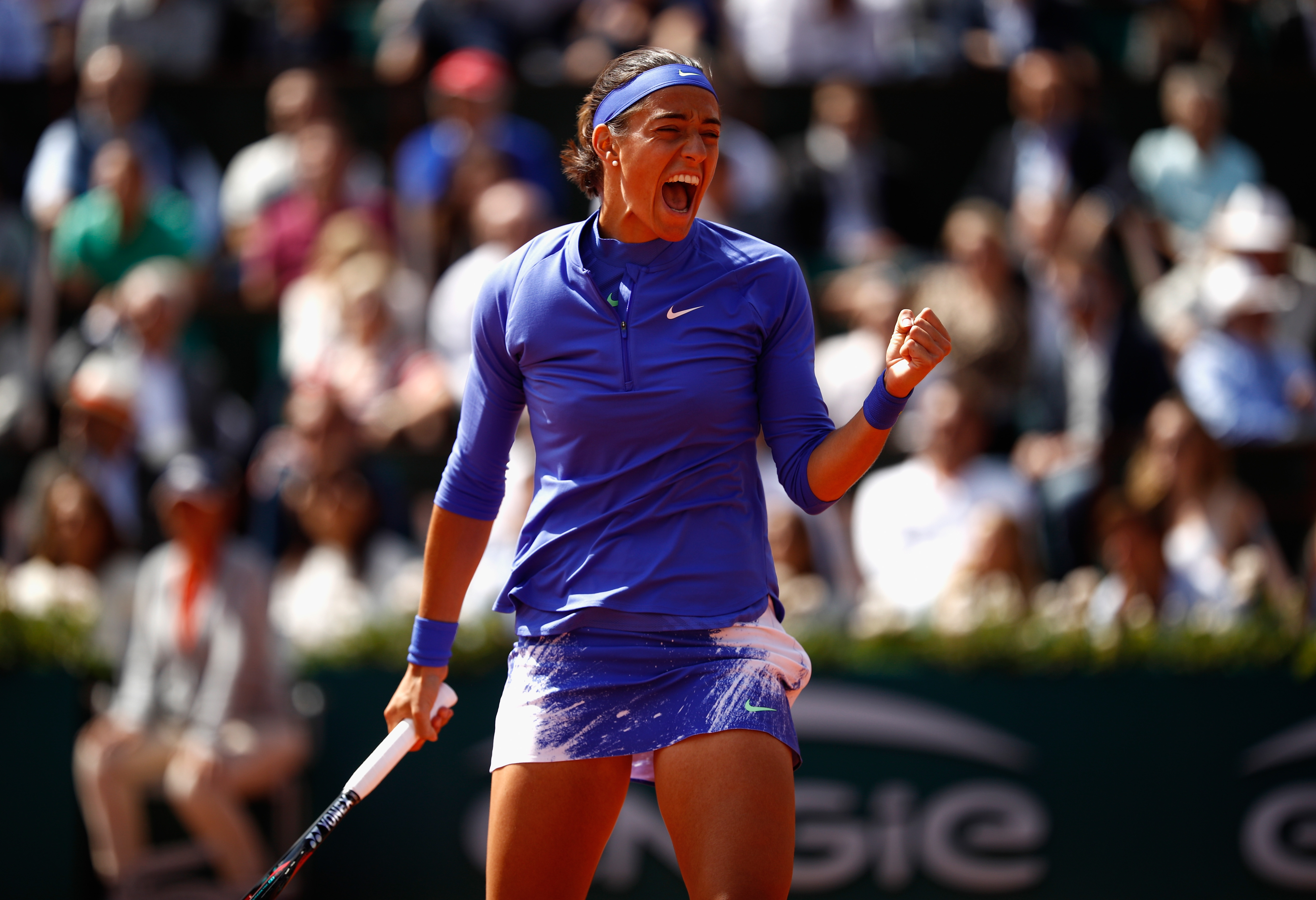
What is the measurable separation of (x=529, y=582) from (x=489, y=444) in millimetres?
301

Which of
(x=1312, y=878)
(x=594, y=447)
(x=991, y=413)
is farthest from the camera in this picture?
(x=991, y=413)

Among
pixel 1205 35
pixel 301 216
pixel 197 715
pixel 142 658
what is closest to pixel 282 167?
pixel 301 216

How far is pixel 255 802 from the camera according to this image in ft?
21.1

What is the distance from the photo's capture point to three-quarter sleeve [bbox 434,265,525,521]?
309 cm

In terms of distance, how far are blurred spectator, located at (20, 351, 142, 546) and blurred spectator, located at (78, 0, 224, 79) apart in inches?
120

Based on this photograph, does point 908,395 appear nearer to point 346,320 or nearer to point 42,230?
point 346,320

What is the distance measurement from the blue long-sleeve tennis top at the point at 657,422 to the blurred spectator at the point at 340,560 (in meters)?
4.21

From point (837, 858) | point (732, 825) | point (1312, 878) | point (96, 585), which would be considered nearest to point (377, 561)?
point (96, 585)

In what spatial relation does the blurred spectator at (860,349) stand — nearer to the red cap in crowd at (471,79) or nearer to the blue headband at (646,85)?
the red cap in crowd at (471,79)

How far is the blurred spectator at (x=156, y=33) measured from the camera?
10.1 meters

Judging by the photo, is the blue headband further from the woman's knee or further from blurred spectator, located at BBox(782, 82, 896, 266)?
blurred spectator, located at BBox(782, 82, 896, 266)

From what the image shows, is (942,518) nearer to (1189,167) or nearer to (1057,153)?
(1057,153)

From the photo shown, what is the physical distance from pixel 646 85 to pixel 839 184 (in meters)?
6.64

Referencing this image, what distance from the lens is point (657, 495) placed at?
2.89 metres
